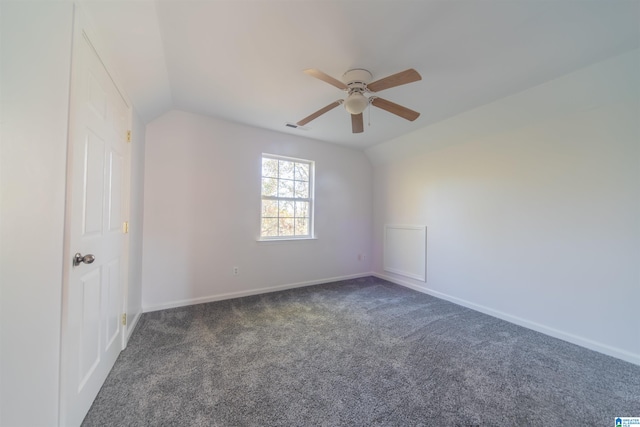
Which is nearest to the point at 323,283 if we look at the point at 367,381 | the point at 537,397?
the point at 367,381

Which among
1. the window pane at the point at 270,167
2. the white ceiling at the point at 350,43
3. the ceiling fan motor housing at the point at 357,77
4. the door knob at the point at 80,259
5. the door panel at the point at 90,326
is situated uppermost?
the white ceiling at the point at 350,43

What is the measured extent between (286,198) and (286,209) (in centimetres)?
18

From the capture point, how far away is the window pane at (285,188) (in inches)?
152

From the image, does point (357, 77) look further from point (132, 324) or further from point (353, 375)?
point (132, 324)

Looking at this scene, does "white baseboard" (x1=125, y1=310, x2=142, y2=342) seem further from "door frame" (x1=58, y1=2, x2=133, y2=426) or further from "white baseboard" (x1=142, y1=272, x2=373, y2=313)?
"door frame" (x1=58, y1=2, x2=133, y2=426)

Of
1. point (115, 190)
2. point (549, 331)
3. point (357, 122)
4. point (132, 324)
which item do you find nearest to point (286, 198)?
point (357, 122)

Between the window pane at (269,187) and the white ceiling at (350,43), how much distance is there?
1357 millimetres

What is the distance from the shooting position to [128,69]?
1871 millimetres

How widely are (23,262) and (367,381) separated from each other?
6.37 feet

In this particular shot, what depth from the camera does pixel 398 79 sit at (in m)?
1.77

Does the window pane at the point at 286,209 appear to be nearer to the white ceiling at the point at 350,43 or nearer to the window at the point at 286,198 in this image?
the window at the point at 286,198

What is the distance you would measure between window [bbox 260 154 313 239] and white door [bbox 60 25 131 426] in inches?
74.9

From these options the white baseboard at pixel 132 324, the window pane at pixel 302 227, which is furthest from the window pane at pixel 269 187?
the white baseboard at pixel 132 324

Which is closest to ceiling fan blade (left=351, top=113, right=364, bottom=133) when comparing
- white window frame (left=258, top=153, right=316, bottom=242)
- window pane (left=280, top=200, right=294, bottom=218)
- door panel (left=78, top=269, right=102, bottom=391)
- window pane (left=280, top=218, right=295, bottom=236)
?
white window frame (left=258, top=153, right=316, bottom=242)
